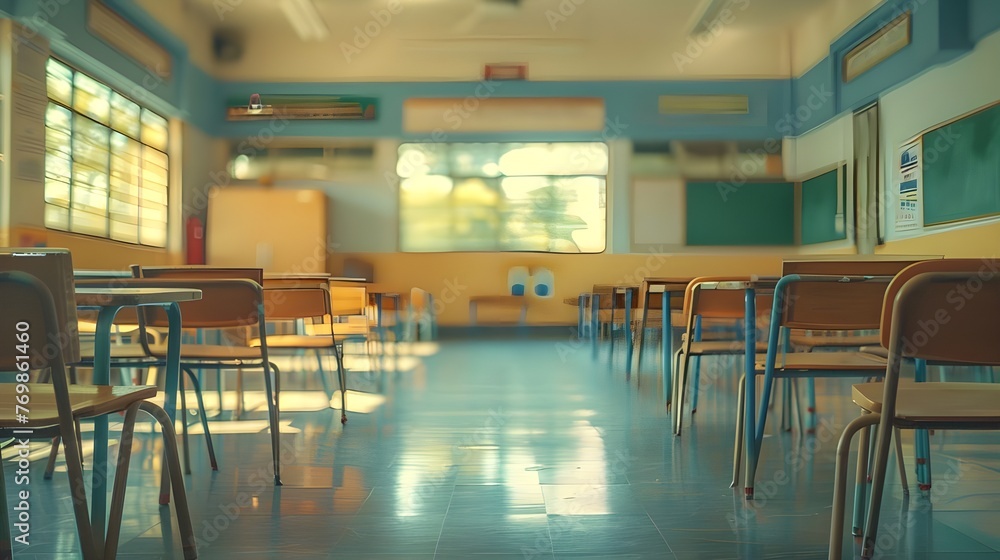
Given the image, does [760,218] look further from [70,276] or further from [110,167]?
[70,276]

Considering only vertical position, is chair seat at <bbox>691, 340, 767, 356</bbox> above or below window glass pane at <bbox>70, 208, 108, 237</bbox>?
below

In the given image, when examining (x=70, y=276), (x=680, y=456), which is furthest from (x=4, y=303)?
(x=680, y=456)

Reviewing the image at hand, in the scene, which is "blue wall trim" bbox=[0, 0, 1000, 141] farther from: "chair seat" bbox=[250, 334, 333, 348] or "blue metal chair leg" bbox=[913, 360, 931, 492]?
"blue metal chair leg" bbox=[913, 360, 931, 492]

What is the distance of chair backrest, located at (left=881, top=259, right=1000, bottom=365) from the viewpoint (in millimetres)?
1255

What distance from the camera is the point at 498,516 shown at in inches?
76.2

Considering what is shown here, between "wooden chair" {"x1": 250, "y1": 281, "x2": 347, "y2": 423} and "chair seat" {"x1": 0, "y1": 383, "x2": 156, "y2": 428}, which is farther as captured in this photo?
"wooden chair" {"x1": 250, "y1": 281, "x2": 347, "y2": 423}

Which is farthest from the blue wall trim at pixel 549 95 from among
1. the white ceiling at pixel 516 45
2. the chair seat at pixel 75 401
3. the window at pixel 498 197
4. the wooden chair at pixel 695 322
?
the chair seat at pixel 75 401

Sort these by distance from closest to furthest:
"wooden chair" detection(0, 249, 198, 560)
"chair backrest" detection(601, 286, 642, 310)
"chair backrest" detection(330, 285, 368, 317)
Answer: "wooden chair" detection(0, 249, 198, 560) → "chair backrest" detection(330, 285, 368, 317) → "chair backrest" detection(601, 286, 642, 310)

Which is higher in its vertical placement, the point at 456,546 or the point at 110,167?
the point at 110,167

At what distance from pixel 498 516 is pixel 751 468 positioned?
29.3 inches
